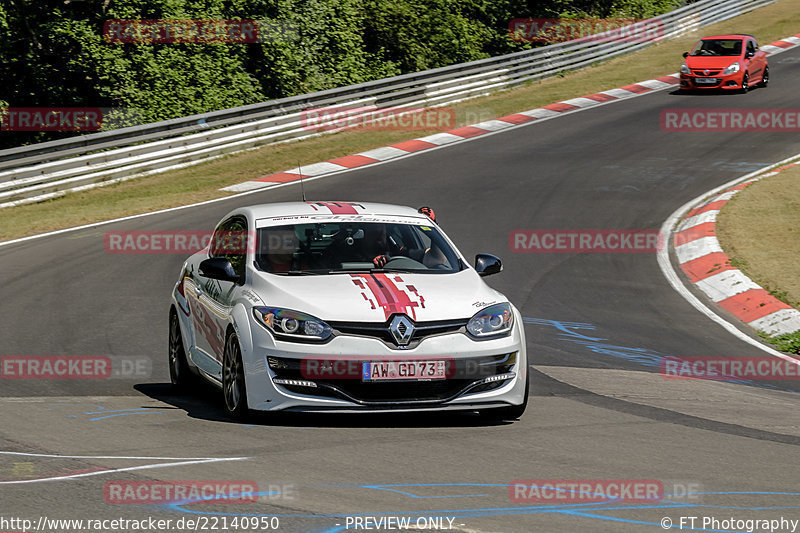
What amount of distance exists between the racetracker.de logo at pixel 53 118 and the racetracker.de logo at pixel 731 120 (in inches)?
565

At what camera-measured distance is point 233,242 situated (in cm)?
882

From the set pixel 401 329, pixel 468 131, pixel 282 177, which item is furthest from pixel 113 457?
pixel 468 131

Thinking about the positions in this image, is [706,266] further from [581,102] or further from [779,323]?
[581,102]

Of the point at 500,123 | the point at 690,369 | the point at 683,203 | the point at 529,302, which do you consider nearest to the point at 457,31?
the point at 500,123

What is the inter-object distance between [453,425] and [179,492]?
102 inches

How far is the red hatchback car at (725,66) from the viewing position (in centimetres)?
2983

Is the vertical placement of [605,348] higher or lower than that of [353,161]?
higher

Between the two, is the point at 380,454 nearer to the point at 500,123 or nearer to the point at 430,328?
the point at 430,328

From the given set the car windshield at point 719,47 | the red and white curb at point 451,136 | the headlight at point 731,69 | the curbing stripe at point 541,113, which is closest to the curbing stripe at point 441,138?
the red and white curb at point 451,136

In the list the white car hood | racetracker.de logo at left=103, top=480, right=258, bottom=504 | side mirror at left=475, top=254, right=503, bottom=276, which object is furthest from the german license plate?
racetracker.de logo at left=103, top=480, right=258, bottom=504

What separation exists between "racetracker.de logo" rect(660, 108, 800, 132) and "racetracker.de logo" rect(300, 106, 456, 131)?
548cm

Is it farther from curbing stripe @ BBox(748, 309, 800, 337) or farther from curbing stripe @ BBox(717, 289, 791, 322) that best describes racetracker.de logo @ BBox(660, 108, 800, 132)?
curbing stripe @ BBox(748, 309, 800, 337)

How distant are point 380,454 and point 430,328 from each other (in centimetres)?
114

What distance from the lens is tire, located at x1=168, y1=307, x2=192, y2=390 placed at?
9133 millimetres
